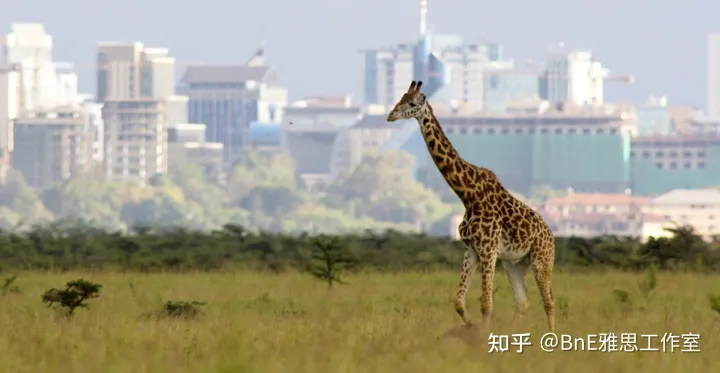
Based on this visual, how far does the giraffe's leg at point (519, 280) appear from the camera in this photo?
51.1ft

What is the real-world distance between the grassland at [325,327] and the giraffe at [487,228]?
0.34 m

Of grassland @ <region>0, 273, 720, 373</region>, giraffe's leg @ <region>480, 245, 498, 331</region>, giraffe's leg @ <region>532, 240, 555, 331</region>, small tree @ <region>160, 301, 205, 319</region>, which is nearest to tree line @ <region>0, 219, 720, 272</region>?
grassland @ <region>0, 273, 720, 373</region>

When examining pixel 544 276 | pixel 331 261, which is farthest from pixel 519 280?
pixel 331 261

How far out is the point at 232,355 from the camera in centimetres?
1138


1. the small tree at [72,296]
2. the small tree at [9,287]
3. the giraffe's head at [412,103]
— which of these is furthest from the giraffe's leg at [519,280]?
the small tree at [9,287]

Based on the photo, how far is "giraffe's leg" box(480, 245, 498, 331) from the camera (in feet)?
48.7

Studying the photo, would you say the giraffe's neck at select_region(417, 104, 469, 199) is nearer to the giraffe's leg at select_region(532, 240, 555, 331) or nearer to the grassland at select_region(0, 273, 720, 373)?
the giraffe's leg at select_region(532, 240, 555, 331)

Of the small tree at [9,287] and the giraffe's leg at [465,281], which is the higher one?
the giraffe's leg at [465,281]

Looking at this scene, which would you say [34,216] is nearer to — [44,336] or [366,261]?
[366,261]

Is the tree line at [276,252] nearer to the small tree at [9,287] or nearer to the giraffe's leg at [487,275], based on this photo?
the small tree at [9,287]

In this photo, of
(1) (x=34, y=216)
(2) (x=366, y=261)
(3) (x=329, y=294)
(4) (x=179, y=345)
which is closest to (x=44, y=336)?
(4) (x=179, y=345)

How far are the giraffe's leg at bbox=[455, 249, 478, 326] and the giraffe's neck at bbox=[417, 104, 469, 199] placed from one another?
0.47 m

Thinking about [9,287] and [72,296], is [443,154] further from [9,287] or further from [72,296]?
[9,287]

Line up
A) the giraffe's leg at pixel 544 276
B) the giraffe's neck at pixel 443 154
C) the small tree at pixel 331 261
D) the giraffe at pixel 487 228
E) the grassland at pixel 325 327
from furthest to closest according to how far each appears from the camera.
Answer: the small tree at pixel 331 261, the giraffe's leg at pixel 544 276, the giraffe's neck at pixel 443 154, the giraffe at pixel 487 228, the grassland at pixel 325 327
